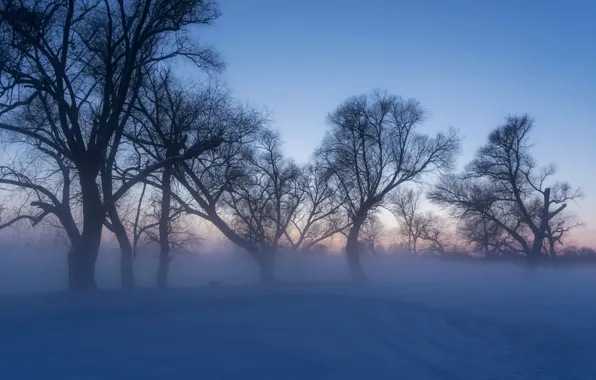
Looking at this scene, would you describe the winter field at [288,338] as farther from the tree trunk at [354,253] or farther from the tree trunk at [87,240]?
the tree trunk at [354,253]

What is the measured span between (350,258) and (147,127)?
1382 cm

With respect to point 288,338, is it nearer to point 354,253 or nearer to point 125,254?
point 125,254

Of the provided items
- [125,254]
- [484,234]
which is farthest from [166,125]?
[484,234]

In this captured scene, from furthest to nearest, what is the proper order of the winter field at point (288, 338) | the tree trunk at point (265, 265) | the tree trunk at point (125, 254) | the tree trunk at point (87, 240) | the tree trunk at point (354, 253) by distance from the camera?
the tree trunk at point (354, 253) < the tree trunk at point (265, 265) < the tree trunk at point (125, 254) < the tree trunk at point (87, 240) < the winter field at point (288, 338)

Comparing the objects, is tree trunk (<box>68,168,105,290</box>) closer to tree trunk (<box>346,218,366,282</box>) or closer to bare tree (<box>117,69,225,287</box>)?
bare tree (<box>117,69,225,287</box>)

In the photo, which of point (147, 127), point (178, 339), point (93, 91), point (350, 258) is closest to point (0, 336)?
point (178, 339)

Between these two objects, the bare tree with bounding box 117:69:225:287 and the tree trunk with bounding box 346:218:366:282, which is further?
the tree trunk with bounding box 346:218:366:282

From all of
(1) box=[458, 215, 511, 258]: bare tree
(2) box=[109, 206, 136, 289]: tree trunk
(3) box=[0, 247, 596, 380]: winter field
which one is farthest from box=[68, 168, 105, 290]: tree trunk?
(1) box=[458, 215, 511, 258]: bare tree

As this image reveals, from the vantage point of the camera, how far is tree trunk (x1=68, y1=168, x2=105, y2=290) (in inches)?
573

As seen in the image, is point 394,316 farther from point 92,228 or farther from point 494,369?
point 92,228

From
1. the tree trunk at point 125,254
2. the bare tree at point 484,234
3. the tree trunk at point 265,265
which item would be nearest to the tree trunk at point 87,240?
the tree trunk at point 125,254

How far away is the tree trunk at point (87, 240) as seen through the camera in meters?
14.6

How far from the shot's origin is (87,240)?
48.2 ft

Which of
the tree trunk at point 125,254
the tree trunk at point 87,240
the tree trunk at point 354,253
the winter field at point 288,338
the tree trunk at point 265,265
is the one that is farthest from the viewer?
the tree trunk at point 354,253
